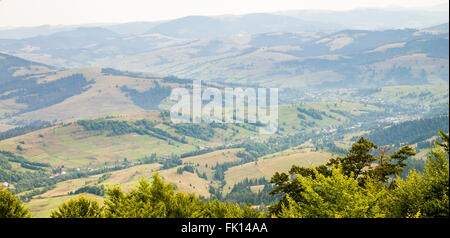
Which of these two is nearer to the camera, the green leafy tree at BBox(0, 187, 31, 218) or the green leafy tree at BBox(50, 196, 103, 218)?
the green leafy tree at BBox(0, 187, 31, 218)

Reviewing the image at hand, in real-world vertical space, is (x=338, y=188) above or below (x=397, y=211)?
above

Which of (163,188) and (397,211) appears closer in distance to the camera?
(397,211)

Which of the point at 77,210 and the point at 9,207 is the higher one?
the point at 9,207

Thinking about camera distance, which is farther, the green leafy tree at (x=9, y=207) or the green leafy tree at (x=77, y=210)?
the green leafy tree at (x=77, y=210)

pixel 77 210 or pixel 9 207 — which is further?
pixel 77 210
